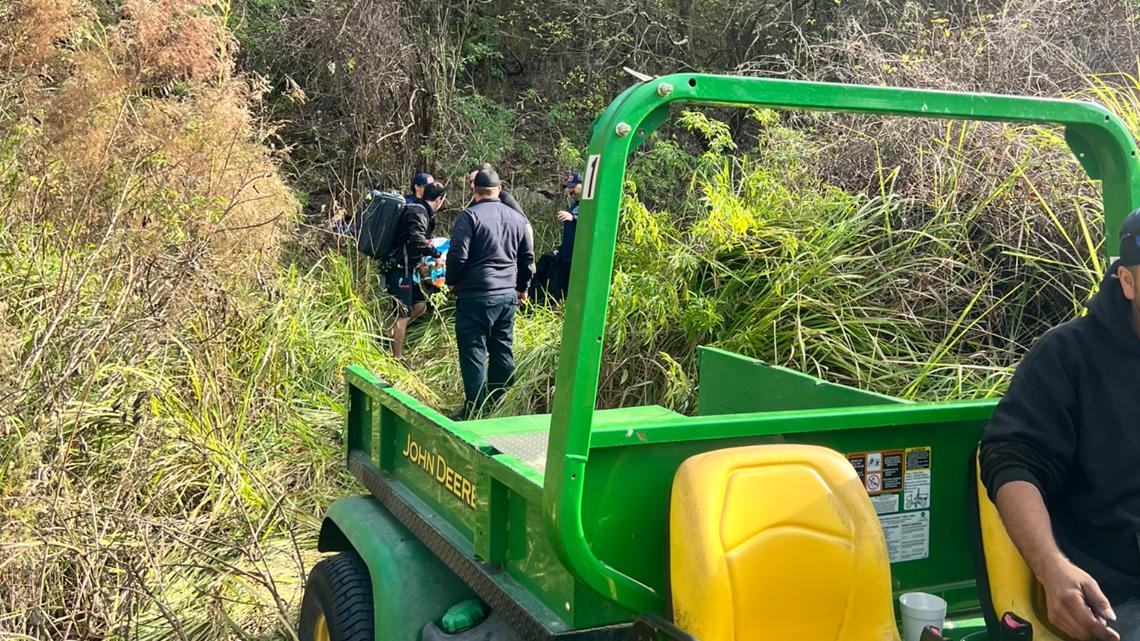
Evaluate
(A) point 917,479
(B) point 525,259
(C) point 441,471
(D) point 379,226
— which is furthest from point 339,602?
(D) point 379,226

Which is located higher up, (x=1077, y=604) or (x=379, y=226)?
(x=379, y=226)

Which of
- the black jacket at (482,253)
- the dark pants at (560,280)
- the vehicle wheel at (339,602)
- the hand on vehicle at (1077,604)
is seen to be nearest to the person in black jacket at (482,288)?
the black jacket at (482,253)

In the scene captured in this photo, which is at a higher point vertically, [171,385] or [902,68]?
[902,68]

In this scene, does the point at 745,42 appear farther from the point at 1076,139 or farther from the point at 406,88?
the point at 1076,139

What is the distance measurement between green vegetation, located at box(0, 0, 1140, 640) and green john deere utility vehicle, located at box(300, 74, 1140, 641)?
110cm

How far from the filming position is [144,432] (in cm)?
392

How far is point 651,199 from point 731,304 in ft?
14.6

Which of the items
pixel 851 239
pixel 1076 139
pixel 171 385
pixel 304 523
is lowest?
pixel 304 523

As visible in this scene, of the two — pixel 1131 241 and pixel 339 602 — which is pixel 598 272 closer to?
pixel 1131 241

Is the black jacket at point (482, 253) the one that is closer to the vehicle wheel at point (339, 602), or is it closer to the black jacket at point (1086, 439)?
the vehicle wheel at point (339, 602)

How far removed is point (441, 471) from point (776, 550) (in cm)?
103

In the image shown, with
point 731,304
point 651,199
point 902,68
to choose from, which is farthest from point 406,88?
point 731,304

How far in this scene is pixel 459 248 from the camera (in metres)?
6.44

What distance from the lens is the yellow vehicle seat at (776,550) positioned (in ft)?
5.89
